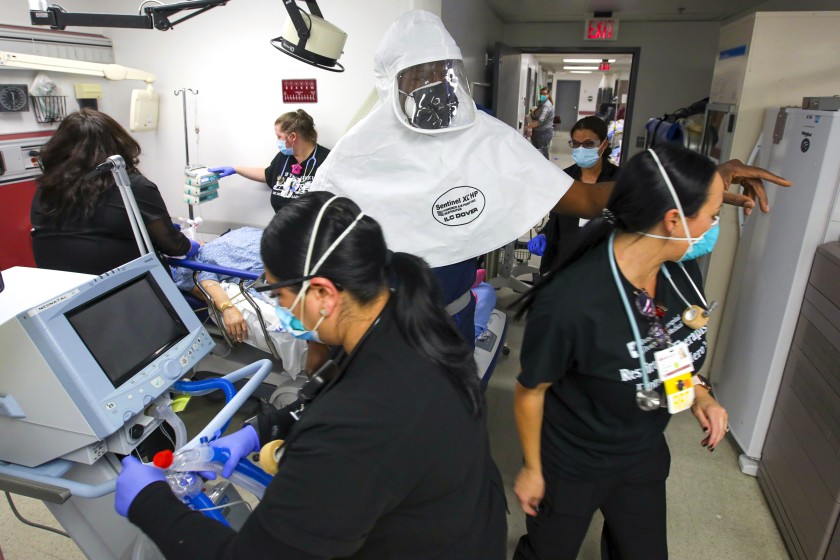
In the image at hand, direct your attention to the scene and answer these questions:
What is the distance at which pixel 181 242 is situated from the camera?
2.26 metres

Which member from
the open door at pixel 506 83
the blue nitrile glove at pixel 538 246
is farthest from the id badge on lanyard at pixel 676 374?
the open door at pixel 506 83

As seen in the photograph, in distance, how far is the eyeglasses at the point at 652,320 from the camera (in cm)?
124

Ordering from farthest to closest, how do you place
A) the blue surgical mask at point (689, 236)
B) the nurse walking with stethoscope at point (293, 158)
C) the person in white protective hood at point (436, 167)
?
1. the nurse walking with stethoscope at point (293, 158)
2. the person in white protective hood at point (436, 167)
3. the blue surgical mask at point (689, 236)

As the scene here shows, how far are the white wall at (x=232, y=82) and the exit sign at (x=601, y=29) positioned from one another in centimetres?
302

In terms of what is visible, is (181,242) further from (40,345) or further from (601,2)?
(601,2)

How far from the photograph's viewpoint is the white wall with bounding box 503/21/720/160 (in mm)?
5148

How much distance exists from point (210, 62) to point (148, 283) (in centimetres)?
247

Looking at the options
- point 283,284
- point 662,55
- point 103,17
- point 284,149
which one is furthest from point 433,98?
point 662,55

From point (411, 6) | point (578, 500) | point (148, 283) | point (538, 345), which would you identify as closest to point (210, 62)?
point (411, 6)

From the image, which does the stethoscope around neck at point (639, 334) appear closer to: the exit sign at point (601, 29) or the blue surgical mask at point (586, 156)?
the blue surgical mask at point (586, 156)

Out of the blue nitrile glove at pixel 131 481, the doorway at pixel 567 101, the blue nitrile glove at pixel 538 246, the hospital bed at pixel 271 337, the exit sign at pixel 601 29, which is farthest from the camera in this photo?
the doorway at pixel 567 101

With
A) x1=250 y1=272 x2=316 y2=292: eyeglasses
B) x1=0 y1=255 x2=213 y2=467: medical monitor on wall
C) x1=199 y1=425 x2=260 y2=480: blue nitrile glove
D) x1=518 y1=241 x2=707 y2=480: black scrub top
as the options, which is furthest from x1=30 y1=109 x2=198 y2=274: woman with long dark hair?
x1=518 y1=241 x2=707 y2=480: black scrub top

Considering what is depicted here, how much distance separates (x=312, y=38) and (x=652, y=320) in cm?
153

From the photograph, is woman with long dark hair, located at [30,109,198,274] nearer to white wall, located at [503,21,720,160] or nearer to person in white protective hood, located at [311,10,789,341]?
person in white protective hood, located at [311,10,789,341]
